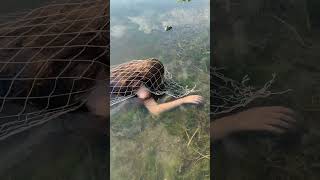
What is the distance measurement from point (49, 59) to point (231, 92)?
1.34m

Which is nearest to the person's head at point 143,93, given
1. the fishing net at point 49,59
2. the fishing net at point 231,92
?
the fishing net at point 49,59

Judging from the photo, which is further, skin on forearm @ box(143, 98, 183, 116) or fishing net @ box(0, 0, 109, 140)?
skin on forearm @ box(143, 98, 183, 116)

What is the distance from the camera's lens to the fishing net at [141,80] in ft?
9.91

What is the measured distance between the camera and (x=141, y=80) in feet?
9.98

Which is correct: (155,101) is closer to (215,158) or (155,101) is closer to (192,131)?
(192,131)

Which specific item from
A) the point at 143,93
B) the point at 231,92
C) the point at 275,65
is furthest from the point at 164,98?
the point at 275,65

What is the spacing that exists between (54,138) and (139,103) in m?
0.66

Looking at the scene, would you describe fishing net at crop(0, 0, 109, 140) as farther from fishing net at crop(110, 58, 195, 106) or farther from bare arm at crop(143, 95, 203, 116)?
bare arm at crop(143, 95, 203, 116)

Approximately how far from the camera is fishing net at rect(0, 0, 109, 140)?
2.92m

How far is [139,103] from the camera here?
119 inches

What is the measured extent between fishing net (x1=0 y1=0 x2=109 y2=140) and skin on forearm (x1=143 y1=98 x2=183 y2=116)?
1.34 feet

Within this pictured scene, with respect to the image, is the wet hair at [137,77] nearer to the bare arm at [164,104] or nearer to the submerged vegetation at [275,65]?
the bare arm at [164,104]

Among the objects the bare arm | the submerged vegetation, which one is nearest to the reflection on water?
the bare arm

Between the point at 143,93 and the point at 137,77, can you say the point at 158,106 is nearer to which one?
the point at 143,93
